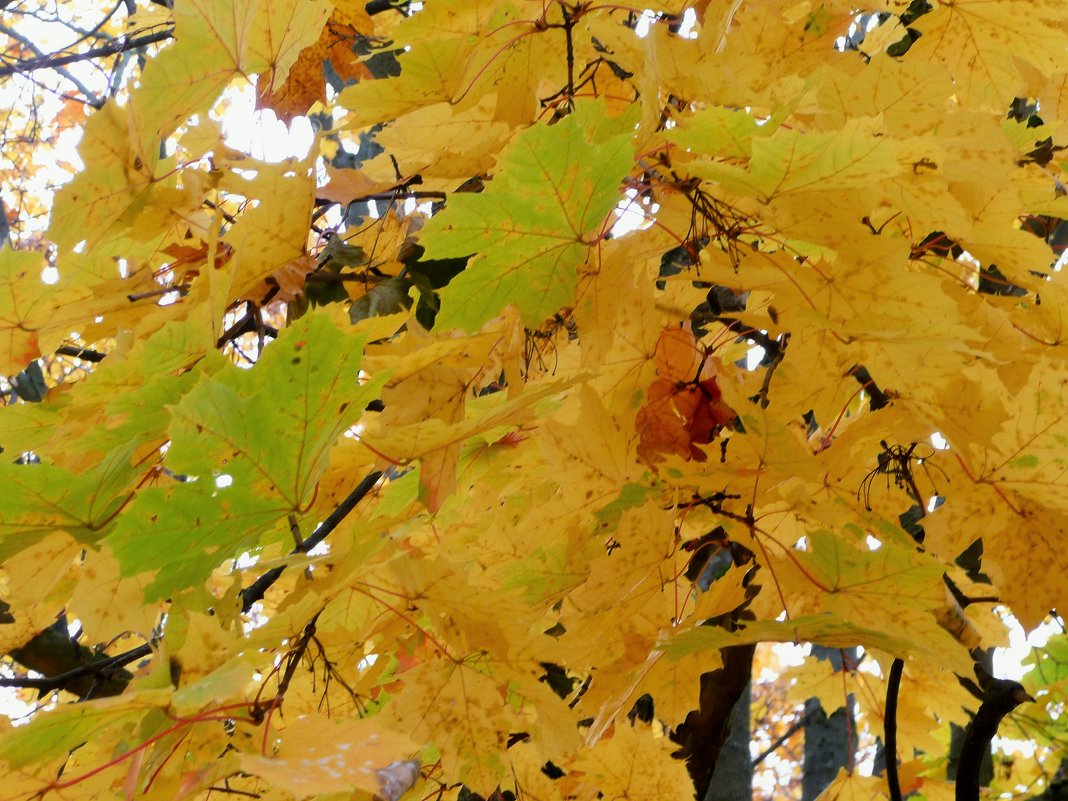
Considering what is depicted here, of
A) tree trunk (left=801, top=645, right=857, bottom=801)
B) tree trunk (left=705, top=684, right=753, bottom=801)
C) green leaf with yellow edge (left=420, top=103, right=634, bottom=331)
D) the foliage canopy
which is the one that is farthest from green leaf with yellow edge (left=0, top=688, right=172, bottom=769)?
tree trunk (left=801, top=645, right=857, bottom=801)

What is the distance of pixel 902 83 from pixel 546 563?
1.90 feet

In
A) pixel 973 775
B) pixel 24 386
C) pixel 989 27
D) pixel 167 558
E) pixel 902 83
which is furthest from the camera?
pixel 24 386

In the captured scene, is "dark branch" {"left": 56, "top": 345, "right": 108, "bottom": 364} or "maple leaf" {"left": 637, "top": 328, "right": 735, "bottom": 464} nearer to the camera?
"maple leaf" {"left": 637, "top": 328, "right": 735, "bottom": 464}

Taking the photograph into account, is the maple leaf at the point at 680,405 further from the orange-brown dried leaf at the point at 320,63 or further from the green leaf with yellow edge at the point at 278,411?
the orange-brown dried leaf at the point at 320,63

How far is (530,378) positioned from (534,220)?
385 millimetres

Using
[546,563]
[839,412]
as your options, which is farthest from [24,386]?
[839,412]

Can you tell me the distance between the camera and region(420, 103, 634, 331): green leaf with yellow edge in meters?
0.64

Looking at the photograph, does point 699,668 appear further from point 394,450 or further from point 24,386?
point 24,386

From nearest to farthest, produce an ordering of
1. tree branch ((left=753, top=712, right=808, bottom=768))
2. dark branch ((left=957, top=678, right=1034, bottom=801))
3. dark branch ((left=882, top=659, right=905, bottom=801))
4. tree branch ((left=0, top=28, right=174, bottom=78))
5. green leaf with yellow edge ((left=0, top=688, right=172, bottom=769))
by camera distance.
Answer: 1. green leaf with yellow edge ((left=0, top=688, right=172, bottom=769))
2. dark branch ((left=957, top=678, right=1034, bottom=801))
3. dark branch ((left=882, top=659, right=905, bottom=801))
4. tree branch ((left=0, top=28, right=174, bottom=78))
5. tree branch ((left=753, top=712, right=808, bottom=768))

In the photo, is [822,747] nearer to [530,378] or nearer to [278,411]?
[530,378]

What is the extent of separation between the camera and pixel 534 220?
0.70 m

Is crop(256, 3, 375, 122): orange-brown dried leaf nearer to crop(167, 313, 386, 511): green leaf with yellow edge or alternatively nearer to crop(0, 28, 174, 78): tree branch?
crop(0, 28, 174, 78): tree branch

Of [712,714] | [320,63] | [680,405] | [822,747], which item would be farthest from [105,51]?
[822,747]

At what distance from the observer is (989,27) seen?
1.10 metres
